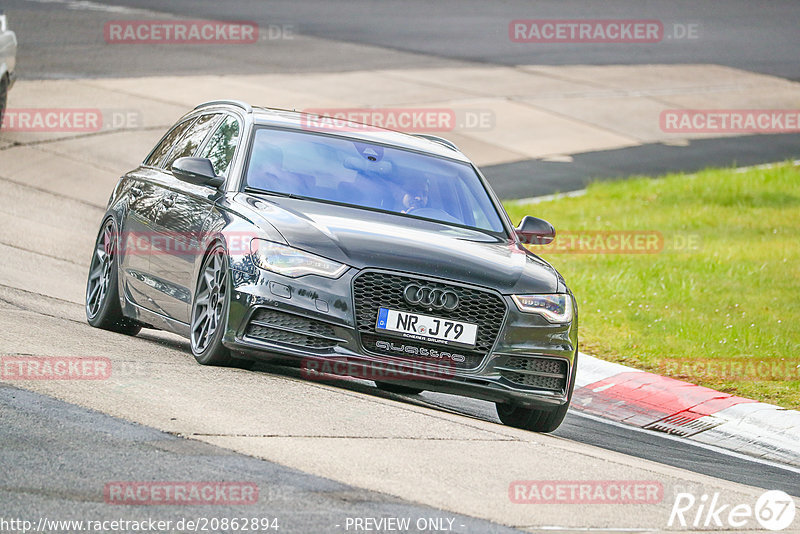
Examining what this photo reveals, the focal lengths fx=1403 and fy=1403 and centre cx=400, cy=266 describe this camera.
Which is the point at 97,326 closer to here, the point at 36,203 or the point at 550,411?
the point at 550,411

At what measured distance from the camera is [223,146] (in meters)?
9.49

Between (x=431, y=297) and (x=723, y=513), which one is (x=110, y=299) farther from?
(x=723, y=513)

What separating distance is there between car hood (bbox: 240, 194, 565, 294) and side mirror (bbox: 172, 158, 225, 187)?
1.11 ft

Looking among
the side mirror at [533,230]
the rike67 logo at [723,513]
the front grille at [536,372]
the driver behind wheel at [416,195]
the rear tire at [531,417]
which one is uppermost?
the driver behind wheel at [416,195]

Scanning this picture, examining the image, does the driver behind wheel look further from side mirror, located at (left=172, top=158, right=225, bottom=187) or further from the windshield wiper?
side mirror, located at (left=172, top=158, right=225, bottom=187)

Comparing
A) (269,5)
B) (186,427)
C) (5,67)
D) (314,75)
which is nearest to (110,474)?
(186,427)

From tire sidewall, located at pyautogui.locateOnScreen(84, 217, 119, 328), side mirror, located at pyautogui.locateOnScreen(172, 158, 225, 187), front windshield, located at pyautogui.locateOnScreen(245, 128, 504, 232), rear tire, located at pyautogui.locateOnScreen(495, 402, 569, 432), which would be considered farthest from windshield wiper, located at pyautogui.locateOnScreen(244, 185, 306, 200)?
rear tire, located at pyautogui.locateOnScreen(495, 402, 569, 432)

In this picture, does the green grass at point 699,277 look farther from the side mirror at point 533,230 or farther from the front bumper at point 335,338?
the front bumper at point 335,338

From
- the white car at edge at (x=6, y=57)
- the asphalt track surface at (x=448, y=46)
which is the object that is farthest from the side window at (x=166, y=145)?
the asphalt track surface at (x=448, y=46)

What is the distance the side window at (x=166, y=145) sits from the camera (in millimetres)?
10484

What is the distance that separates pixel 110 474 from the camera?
19.2ft

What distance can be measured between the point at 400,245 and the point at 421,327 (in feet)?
1.67

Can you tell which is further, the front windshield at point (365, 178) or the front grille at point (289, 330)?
A: the front windshield at point (365, 178)

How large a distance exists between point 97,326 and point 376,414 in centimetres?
341
